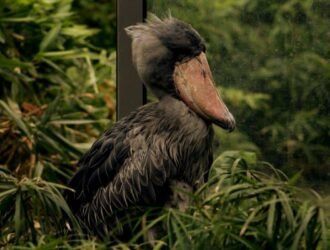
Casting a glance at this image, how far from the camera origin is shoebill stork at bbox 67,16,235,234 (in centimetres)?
223

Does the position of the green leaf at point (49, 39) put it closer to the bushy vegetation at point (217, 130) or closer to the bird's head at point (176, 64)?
the bushy vegetation at point (217, 130)

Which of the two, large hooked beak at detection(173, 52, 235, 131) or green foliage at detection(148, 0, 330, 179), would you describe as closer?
large hooked beak at detection(173, 52, 235, 131)

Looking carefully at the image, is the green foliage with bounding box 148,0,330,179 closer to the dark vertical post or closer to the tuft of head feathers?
the dark vertical post

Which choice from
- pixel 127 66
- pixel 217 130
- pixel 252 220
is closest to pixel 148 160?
pixel 252 220

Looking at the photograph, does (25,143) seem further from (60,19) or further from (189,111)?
(189,111)

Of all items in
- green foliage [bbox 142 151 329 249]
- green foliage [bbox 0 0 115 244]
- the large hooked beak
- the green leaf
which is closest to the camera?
green foliage [bbox 142 151 329 249]

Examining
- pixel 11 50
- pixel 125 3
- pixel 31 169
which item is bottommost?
pixel 31 169

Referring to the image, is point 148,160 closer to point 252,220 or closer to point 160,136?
point 160,136

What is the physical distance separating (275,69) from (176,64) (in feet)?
2.10

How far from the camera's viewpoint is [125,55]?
119 inches

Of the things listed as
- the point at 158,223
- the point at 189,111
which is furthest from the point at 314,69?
the point at 158,223

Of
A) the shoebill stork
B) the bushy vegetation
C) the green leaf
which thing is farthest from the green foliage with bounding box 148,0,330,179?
the green leaf

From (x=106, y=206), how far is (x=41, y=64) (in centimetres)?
199

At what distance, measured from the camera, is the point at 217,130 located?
2.84 meters
